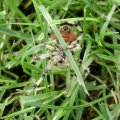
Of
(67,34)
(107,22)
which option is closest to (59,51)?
(67,34)

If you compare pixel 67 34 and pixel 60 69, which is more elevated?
pixel 67 34

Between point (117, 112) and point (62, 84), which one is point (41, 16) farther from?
point (117, 112)

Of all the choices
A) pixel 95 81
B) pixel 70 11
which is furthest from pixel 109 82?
pixel 70 11

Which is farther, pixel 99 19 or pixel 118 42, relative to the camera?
pixel 118 42

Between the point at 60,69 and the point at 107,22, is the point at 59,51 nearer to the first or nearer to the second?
the point at 60,69

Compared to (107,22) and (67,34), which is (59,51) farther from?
(107,22)

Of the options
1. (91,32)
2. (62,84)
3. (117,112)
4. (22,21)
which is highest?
(22,21)

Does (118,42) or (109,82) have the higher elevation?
(118,42)

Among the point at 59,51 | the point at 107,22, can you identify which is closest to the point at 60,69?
the point at 59,51
